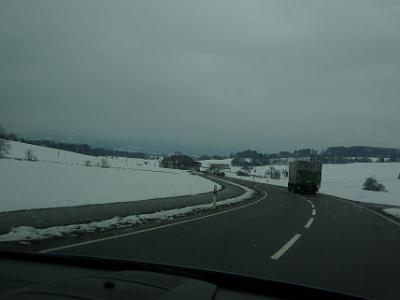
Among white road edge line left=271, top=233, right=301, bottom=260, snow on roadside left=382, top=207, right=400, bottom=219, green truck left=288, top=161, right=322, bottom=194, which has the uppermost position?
green truck left=288, top=161, right=322, bottom=194

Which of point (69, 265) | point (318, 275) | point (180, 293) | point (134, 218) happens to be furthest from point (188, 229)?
point (180, 293)

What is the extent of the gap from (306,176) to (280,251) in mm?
34921

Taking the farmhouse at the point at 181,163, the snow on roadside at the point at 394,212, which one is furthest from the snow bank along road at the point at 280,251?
the farmhouse at the point at 181,163

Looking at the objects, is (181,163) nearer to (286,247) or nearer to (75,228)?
(75,228)

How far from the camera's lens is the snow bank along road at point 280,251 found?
7289 millimetres

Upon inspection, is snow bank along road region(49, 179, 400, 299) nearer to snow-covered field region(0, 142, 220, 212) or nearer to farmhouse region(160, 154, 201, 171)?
snow-covered field region(0, 142, 220, 212)

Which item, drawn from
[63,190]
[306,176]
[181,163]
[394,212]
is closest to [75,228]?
[394,212]

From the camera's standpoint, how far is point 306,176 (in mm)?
43656

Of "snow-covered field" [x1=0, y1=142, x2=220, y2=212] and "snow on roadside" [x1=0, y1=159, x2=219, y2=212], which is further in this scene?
"snow-covered field" [x1=0, y1=142, x2=220, y2=212]

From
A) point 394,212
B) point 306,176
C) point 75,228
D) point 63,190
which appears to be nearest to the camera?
point 75,228

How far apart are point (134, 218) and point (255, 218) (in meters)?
4.77

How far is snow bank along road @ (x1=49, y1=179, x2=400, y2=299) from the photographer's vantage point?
287 inches

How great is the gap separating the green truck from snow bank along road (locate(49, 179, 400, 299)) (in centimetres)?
2889

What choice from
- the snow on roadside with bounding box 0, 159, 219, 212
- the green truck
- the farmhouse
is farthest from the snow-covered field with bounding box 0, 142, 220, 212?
the farmhouse
